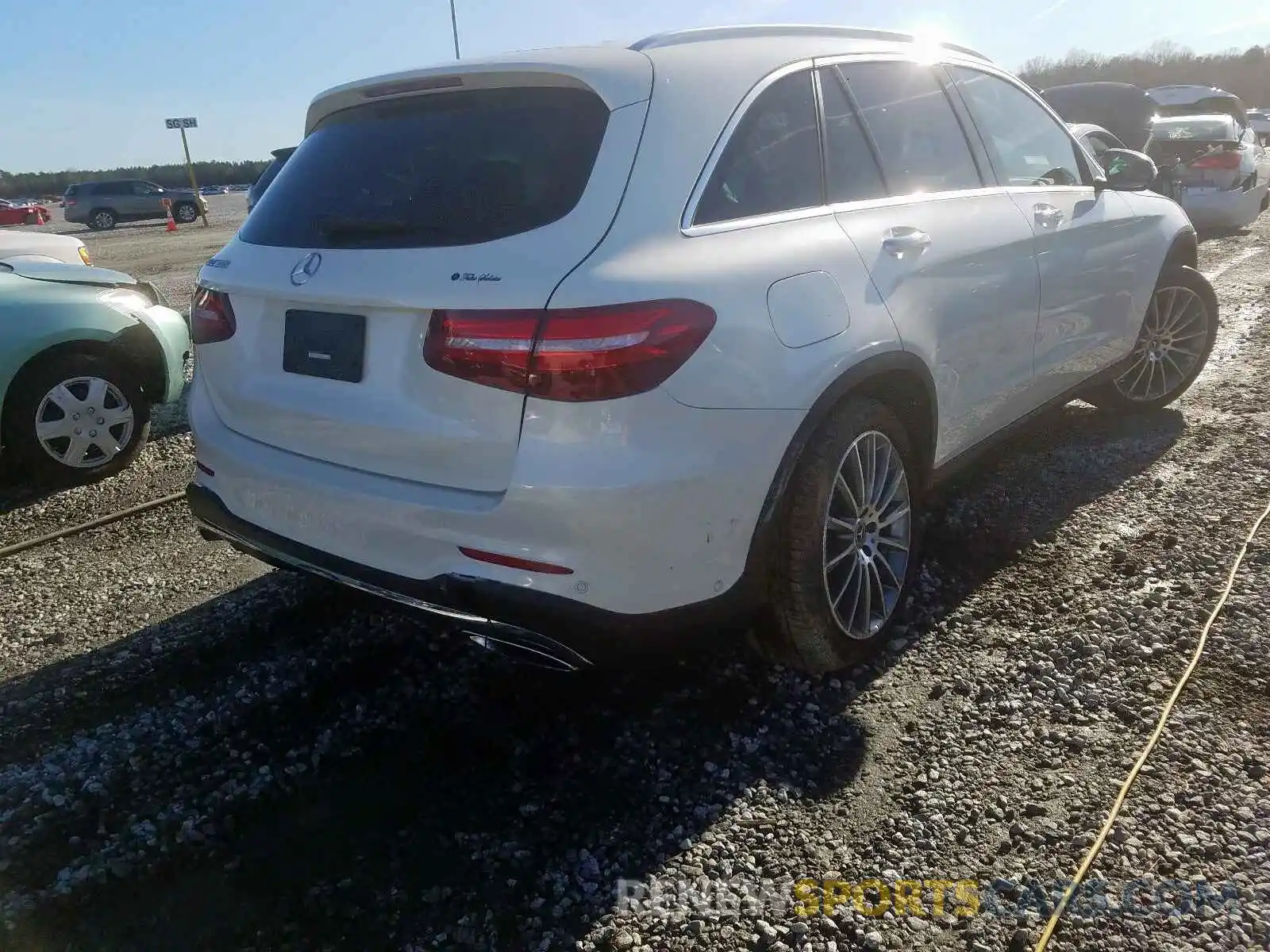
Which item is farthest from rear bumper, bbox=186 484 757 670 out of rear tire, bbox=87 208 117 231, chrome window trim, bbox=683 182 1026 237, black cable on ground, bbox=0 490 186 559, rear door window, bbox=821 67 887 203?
rear tire, bbox=87 208 117 231

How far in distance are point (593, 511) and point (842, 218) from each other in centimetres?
127

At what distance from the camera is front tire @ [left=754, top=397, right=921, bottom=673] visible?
8.77 feet

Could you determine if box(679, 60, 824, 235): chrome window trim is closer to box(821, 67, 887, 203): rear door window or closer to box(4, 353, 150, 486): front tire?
box(821, 67, 887, 203): rear door window

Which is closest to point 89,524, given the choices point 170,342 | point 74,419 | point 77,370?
point 74,419

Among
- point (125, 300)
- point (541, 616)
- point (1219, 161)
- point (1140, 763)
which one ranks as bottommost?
point (1140, 763)

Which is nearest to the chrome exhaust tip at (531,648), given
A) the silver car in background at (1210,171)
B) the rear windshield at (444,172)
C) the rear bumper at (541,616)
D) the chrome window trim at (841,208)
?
the rear bumper at (541,616)

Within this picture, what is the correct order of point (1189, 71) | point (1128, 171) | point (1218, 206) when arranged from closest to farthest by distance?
point (1128, 171) → point (1218, 206) → point (1189, 71)

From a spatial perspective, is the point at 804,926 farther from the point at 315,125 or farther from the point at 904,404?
the point at 315,125

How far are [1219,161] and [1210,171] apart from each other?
0.46 ft

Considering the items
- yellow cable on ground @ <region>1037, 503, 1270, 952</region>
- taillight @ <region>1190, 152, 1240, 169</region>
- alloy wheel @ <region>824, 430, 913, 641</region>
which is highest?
Answer: taillight @ <region>1190, 152, 1240, 169</region>

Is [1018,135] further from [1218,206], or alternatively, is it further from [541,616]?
[1218,206]

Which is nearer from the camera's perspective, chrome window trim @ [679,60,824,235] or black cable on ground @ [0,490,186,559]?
chrome window trim @ [679,60,824,235]

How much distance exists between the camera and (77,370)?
498cm

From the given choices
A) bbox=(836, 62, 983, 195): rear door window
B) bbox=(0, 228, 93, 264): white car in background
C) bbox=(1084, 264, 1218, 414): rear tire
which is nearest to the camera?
bbox=(836, 62, 983, 195): rear door window
